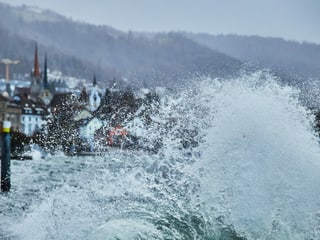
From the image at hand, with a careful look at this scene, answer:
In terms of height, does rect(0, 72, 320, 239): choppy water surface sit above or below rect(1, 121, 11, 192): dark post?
above

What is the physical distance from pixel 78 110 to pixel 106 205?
66.7 m

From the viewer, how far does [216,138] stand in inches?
484

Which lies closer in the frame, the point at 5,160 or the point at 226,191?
the point at 226,191

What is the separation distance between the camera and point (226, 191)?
1176cm

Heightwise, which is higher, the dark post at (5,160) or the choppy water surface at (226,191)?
the choppy water surface at (226,191)

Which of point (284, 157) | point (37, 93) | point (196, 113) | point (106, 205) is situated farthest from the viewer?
point (37, 93)

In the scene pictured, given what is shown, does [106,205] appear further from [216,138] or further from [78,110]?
[78,110]

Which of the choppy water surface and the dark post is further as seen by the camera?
the dark post

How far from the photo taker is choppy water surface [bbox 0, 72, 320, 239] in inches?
429

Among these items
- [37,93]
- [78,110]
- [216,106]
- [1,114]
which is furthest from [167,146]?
[37,93]

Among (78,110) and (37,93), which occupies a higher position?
(78,110)

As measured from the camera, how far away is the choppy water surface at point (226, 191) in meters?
10.9

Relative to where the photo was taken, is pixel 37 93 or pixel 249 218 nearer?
pixel 249 218

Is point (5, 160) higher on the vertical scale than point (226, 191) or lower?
lower
